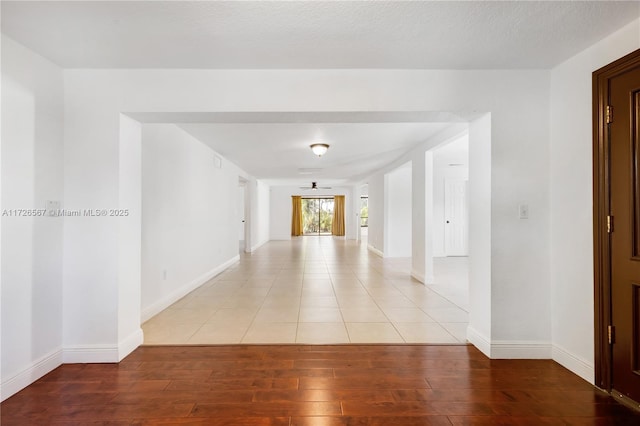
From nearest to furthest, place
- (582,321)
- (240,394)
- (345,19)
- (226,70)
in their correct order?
(345,19), (240,394), (582,321), (226,70)

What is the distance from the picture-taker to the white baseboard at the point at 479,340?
2617mm

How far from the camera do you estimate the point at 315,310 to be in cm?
380

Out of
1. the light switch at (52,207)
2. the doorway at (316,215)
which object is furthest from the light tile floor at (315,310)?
the doorway at (316,215)

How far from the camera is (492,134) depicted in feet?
8.51

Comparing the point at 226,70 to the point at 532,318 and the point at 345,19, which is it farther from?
the point at 532,318

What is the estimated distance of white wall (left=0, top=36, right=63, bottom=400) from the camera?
6.75ft

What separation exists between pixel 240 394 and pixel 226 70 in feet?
7.96

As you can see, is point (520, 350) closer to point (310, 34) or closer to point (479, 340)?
point (479, 340)

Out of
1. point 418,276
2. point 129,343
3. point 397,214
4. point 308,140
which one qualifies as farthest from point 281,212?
point 129,343

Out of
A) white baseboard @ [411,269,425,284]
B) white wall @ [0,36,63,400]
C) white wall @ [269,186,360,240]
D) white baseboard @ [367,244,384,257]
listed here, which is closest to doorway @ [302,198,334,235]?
white wall @ [269,186,360,240]

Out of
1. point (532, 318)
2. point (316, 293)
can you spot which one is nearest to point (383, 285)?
point (316, 293)

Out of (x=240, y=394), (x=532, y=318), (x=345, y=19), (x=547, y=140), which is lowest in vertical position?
(x=240, y=394)

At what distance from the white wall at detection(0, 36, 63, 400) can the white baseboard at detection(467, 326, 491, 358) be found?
347 cm

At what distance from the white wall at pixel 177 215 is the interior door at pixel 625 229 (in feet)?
13.4
